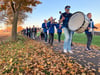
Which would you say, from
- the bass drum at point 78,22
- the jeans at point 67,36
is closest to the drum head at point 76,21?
the bass drum at point 78,22

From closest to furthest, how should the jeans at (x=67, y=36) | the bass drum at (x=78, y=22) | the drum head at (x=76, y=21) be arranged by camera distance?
the bass drum at (x=78, y=22) < the drum head at (x=76, y=21) < the jeans at (x=67, y=36)

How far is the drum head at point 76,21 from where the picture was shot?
553cm

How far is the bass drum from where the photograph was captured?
5.40 meters

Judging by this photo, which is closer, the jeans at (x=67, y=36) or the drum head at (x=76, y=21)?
the drum head at (x=76, y=21)

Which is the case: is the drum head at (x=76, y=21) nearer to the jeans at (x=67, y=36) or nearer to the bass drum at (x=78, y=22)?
the bass drum at (x=78, y=22)

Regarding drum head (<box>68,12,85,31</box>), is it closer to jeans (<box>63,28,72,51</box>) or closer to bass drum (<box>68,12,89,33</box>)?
bass drum (<box>68,12,89,33</box>)

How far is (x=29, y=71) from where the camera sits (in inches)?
176

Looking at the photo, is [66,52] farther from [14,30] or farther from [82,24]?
[14,30]

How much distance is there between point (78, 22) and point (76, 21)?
158 millimetres

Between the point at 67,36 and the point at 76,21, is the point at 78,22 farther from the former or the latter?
the point at 67,36

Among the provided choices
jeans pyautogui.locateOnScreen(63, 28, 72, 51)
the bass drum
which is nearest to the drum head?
the bass drum

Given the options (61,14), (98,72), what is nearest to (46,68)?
(98,72)

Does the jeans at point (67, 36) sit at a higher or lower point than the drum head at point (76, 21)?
lower

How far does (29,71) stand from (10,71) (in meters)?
0.72
